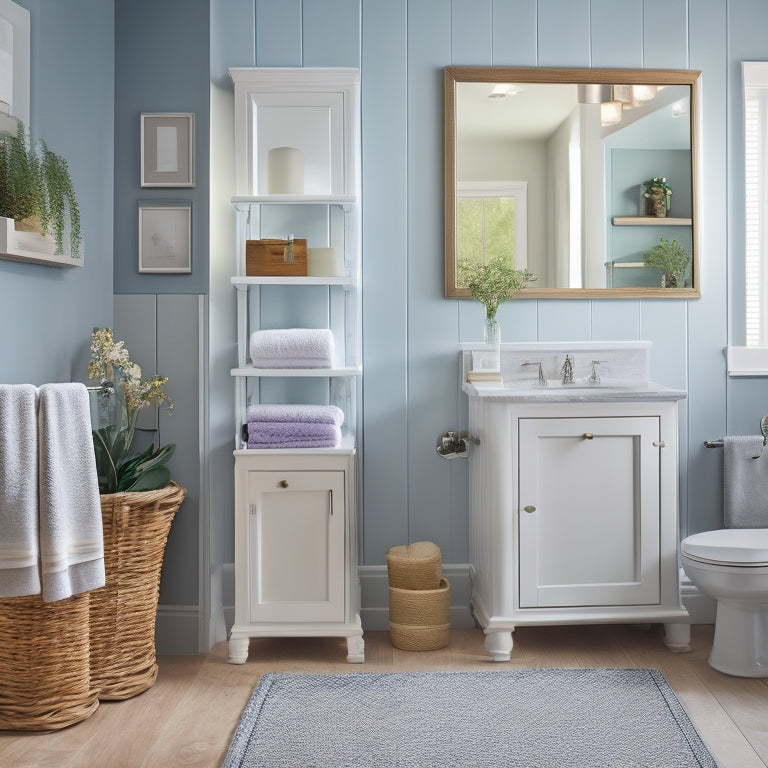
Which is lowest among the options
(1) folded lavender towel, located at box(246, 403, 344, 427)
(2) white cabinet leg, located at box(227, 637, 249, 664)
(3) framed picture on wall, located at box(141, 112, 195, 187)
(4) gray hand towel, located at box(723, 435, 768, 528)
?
(2) white cabinet leg, located at box(227, 637, 249, 664)

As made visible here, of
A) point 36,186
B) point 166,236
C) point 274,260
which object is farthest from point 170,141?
point 36,186

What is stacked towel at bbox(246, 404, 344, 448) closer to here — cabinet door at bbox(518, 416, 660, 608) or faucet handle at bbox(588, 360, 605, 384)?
cabinet door at bbox(518, 416, 660, 608)

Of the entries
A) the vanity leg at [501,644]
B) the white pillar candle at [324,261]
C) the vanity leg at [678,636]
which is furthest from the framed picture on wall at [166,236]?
the vanity leg at [678,636]

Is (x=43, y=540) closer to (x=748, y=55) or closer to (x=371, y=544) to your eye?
(x=371, y=544)

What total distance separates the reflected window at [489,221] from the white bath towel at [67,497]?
143 centimetres

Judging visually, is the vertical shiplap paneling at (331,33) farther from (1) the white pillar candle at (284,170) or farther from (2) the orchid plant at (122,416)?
(2) the orchid plant at (122,416)

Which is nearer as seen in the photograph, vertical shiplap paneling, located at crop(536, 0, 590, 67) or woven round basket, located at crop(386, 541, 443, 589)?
woven round basket, located at crop(386, 541, 443, 589)

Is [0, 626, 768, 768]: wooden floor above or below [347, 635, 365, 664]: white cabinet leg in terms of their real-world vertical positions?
below

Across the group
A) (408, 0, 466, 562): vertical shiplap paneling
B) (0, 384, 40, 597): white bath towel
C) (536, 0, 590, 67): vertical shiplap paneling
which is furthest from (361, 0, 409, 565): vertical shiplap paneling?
(0, 384, 40, 597): white bath towel

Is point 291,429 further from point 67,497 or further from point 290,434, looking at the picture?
point 67,497

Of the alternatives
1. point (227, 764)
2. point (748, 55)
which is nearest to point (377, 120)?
point (748, 55)

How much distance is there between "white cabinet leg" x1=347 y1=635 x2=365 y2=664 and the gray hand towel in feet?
4.46

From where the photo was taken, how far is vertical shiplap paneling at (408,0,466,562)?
9.20 ft

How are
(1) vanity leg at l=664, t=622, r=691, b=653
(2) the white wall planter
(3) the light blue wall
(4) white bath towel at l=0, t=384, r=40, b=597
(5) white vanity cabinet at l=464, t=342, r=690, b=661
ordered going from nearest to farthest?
(4) white bath towel at l=0, t=384, r=40, b=597 → (2) the white wall planter → (3) the light blue wall → (5) white vanity cabinet at l=464, t=342, r=690, b=661 → (1) vanity leg at l=664, t=622, r=691, b=653
